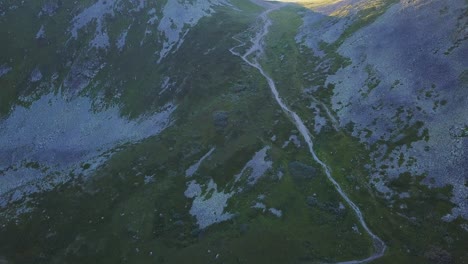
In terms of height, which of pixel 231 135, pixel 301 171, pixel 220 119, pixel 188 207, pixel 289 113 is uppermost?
pixel 220 119

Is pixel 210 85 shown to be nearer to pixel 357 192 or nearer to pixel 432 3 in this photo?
pixel 357 192

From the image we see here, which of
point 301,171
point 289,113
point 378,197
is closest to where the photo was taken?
point 378,197

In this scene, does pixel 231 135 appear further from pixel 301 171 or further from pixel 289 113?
pixel 301 171

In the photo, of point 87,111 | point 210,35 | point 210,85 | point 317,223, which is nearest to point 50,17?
point 87,111

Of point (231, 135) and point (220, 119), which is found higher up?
point (220, 119)

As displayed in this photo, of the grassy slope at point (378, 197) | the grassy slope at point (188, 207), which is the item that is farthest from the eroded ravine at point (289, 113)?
the grassy slope at point (188, 207)

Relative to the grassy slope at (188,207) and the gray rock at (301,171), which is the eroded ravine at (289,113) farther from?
the gray rock at (301,171)

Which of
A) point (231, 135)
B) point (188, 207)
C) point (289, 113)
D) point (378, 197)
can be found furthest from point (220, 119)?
point (378, 197)

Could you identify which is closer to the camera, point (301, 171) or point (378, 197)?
point (378, 197)
